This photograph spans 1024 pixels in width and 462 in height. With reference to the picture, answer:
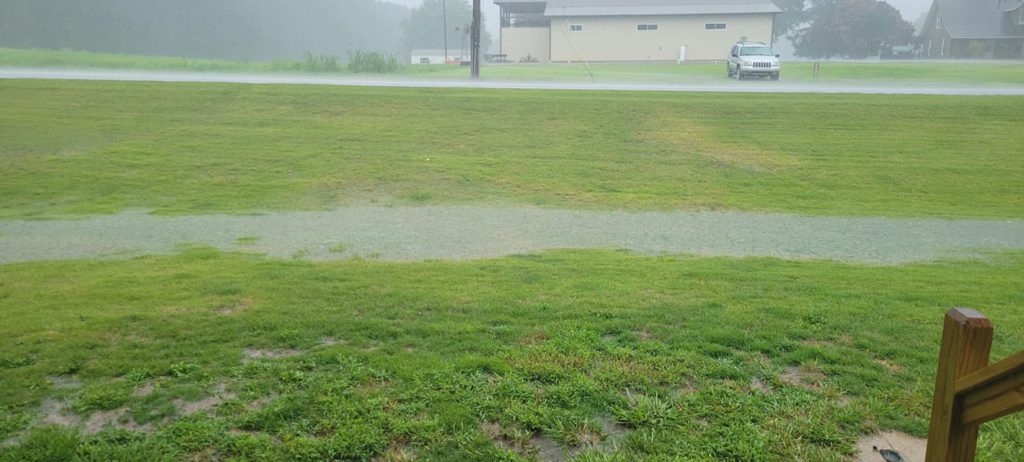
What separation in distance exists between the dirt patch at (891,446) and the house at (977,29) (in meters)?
37.9

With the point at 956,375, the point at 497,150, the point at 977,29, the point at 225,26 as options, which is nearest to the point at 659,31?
the point at 977,29

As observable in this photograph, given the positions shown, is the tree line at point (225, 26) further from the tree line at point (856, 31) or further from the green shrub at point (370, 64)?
the tree line at point (856, 31)

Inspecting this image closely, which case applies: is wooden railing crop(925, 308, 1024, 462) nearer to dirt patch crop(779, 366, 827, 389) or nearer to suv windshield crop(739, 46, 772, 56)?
dirt patch crop(779, 366, 827, 389)

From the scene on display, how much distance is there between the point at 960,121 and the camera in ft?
53.1

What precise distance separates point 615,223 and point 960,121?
10.9 metres

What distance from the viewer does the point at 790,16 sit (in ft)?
207

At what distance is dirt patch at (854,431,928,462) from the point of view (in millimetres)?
3300

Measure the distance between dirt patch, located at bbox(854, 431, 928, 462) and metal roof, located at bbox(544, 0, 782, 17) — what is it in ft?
139

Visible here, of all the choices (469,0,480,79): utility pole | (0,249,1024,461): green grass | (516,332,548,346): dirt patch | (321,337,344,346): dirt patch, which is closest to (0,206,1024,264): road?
(0,249,1024,461): green grass

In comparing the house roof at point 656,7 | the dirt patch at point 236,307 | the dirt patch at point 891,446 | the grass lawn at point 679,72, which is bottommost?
the dirt patch at point 236,307

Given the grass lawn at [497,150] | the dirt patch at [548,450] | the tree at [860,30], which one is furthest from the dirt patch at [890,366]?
the tree at [860,30]


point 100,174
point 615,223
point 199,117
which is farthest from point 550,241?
point 199,117

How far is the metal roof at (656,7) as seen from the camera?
43.2 meters

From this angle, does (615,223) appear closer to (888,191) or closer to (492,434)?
(888,191)
